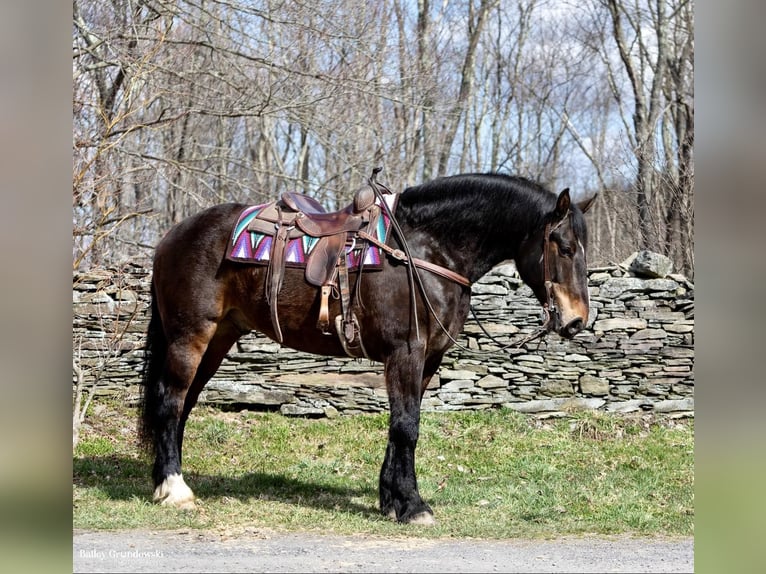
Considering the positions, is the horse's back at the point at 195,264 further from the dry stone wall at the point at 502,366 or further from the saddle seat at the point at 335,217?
the dry stone wall at the point at 502,366

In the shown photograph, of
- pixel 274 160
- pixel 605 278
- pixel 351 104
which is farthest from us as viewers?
pixel 274 160

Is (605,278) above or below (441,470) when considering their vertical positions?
above

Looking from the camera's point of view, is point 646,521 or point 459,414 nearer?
point 646,521

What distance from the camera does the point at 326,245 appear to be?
16.3 ft

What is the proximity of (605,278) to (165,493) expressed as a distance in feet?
18.6

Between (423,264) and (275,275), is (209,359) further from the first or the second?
(423,264)

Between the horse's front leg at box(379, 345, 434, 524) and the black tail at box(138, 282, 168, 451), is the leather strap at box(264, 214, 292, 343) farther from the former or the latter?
the black tail at box(138, 282, 168, 451)

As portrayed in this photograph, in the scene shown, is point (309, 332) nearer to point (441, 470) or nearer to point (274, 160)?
point (441, 470)

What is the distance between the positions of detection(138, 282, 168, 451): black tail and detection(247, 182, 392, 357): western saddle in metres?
1.02

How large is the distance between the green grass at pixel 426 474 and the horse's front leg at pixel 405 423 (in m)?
0.14

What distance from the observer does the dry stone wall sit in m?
8.16
